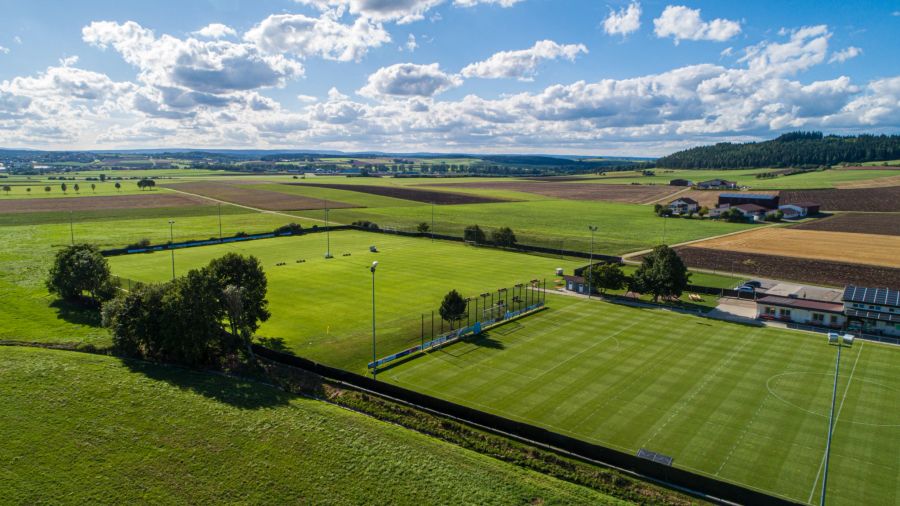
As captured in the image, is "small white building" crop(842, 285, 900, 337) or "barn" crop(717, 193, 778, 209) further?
"barn" crop(717, 193, 778, 209)

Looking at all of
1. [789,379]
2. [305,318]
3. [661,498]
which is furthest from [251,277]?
[789,379]

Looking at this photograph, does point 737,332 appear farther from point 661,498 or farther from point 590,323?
point 661,498

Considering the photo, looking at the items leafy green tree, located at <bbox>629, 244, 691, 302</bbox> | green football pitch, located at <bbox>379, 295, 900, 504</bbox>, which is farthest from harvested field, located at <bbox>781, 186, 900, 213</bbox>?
green football pitch, located at <bbox>379, 295, 900, 504</bbox>

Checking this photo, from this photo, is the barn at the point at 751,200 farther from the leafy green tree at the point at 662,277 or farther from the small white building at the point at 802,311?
the leafy green tree at the point at 662,277

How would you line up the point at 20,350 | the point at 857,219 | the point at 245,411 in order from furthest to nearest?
the point at 857,219 → the point at 20,350 → the point at 245,411

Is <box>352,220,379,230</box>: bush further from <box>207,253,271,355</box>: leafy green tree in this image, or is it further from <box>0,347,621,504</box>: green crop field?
<box>0,347,621,504</box>: green crop field

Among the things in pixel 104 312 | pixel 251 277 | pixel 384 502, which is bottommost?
pixel 384 502

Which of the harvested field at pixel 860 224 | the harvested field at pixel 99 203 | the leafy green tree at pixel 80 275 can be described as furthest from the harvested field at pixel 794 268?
the harvested field at pixel 99 203
